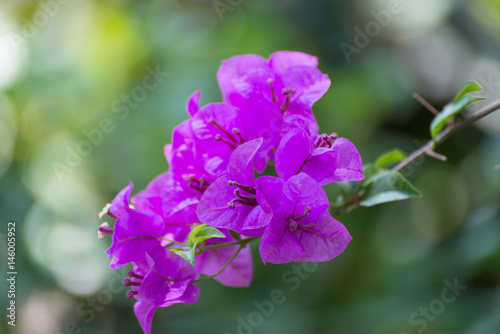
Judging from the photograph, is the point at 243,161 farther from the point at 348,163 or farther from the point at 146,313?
the point at 146,313

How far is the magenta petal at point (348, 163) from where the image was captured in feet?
2.07

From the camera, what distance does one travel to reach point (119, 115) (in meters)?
2.19

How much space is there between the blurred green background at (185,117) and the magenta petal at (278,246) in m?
1.33

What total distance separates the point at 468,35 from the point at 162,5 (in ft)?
4.68

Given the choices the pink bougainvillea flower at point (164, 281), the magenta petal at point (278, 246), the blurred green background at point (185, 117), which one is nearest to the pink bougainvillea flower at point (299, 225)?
the magenta petal at point (278, 246)

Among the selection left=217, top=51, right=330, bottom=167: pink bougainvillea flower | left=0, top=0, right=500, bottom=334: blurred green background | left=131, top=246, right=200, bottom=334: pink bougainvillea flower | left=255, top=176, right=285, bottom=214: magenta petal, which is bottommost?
left=0, top=0, right=500, bottom=334: blurred green background

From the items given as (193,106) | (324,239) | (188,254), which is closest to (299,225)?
(324,239)

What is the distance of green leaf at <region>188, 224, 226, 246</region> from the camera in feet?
2.09

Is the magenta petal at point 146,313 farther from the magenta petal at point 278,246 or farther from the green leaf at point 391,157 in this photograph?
the green leaf at point 391,157

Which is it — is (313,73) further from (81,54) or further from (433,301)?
(81,54)

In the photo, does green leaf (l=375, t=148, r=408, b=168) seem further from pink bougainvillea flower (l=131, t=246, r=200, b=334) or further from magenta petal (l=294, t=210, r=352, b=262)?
pink bougainvillea flower (l=131, t=246, r=200, b=334)

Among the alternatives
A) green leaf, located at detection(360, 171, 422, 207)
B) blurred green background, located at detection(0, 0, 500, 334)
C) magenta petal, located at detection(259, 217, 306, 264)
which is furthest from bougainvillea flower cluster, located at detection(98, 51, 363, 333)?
blurred green background, located at detection(0, 0, 500, 334)

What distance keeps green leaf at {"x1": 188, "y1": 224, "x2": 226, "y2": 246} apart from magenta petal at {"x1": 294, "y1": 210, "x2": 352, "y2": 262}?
0.10 meters

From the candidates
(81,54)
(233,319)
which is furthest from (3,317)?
(81,54)
